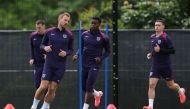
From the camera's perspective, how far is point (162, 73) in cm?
1933

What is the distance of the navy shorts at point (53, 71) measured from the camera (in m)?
18.3

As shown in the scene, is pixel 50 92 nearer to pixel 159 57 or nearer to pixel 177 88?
pixel 159 57

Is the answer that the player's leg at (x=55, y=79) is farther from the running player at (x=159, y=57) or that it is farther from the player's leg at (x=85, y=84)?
the running player at (x=159, y=57)

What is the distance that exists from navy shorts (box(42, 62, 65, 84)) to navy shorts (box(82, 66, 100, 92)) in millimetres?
862

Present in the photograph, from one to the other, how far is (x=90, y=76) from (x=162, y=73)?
5.91 ft

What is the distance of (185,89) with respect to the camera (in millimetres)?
20656

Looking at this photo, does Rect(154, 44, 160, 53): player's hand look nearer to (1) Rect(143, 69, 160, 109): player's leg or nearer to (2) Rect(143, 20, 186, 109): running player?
(2) Rect(143, 20, 186, 109): running player

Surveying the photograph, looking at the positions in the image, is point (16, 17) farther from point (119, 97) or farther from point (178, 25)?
point (119, 97)

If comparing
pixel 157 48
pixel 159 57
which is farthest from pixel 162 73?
pixel 157 48

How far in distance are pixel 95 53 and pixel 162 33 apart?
1.71 m

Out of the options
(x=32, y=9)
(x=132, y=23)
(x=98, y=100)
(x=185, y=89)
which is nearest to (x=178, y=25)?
(x=132, y=23)

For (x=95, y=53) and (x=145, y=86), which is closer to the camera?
(x=95, y=53)

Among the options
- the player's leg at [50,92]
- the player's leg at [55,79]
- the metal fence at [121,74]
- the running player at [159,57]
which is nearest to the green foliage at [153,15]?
the metal fence at [121,74]

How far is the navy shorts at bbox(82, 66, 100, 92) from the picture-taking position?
19.0 m
